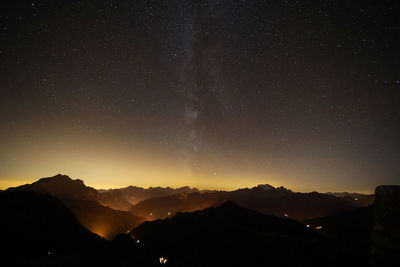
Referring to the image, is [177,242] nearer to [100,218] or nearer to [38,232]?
[38,232]

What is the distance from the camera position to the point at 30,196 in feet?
144

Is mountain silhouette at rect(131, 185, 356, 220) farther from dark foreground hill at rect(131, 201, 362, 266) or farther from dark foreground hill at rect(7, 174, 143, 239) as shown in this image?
dark foreground hill at rect(131, 201, 362, 266)

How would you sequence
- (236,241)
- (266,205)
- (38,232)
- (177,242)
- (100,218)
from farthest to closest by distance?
(266,205)
(100,218)
(177,242)
(236,241)
(38,232)

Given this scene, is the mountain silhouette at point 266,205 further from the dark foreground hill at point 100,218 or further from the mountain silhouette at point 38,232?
the mountain silhouette at point 38,232

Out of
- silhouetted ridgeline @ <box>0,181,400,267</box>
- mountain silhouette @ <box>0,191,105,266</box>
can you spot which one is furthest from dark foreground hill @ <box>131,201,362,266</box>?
mountain silhouette @ <box>0,191,105,266</box>

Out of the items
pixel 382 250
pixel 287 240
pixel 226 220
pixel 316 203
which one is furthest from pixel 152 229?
pixel 316 203

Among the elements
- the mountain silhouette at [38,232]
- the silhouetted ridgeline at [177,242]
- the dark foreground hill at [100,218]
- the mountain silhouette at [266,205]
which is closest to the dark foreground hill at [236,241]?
the silhouetted ridgeline at [177,242]

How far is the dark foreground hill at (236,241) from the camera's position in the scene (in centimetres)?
2033

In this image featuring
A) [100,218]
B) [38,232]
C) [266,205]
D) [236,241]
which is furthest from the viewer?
[266,205]

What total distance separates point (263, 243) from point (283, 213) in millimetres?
92987

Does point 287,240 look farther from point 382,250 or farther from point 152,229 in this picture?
point 152,229

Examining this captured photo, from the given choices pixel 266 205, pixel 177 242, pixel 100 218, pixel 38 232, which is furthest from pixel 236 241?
pixel 266 205

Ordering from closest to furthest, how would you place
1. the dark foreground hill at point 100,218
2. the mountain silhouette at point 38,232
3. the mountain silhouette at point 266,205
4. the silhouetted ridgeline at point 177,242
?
the silhouetted ridgeline at point 177,242, the mountain silhouette at point 38,232, the dark foreground hill at point 100,218, the mountain silhouette at point 266,205

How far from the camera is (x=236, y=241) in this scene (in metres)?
36.1
